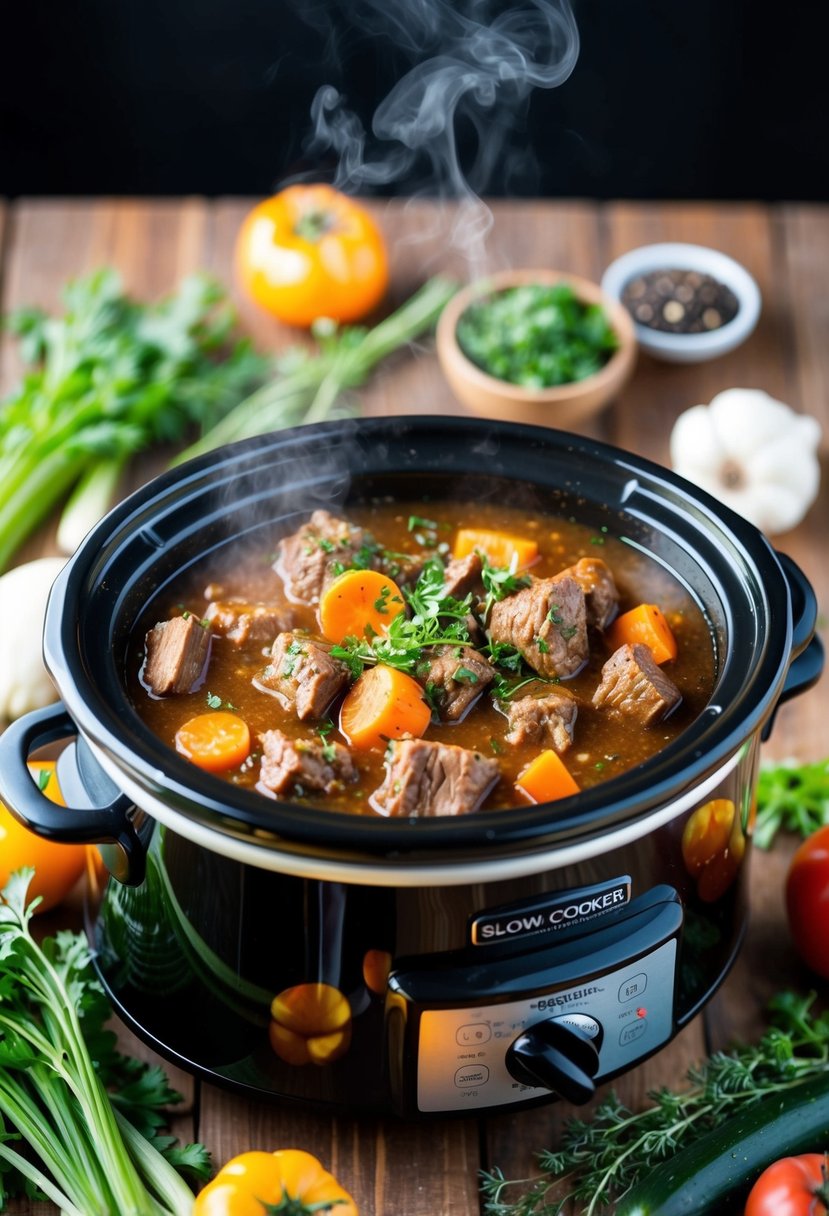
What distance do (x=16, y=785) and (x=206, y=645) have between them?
0.54 metres

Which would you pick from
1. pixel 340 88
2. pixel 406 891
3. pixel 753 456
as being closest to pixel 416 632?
pixel 406 891

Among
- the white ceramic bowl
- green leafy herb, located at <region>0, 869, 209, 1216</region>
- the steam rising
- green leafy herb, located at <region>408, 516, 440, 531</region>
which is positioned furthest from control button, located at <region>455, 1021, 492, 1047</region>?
the white ceramic bowl

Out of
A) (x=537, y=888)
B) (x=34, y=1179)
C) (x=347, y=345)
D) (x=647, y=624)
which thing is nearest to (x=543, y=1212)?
(x=537, y=888)

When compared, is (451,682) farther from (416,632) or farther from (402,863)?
(402,863)

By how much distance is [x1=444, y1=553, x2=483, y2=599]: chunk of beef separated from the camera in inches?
132

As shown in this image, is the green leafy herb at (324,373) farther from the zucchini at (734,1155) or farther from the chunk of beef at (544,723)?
the zucchini at (734,1155)

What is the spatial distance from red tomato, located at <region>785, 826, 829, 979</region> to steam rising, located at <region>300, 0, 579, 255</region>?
2362mm

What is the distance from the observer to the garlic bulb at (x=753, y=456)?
4.58 metres

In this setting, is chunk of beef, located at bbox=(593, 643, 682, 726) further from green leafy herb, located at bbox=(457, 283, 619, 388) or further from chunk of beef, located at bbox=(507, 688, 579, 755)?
green leafy herb, located at bbox=(457, 283, 619, 388)

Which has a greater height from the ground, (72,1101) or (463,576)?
(463,576)

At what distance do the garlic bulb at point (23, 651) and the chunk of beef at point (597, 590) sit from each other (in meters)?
1.51

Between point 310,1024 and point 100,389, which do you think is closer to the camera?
point 310,1024

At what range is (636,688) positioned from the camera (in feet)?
9.97

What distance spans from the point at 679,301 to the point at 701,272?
18 centimetres
